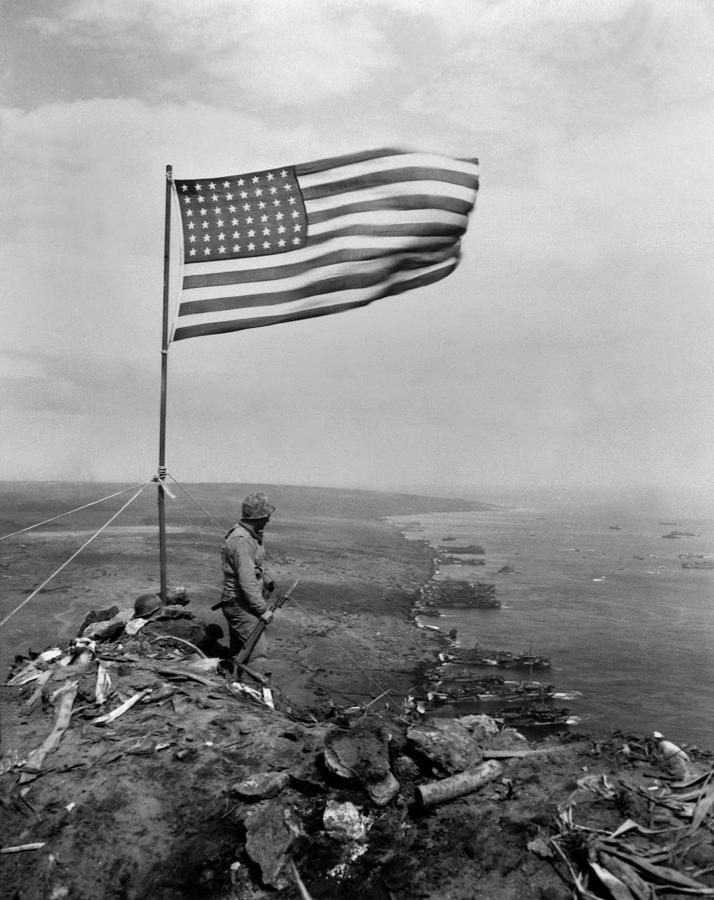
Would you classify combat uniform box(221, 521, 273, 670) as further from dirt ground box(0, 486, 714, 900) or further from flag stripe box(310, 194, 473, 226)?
flag stripe box(310, 194, 473, 226)

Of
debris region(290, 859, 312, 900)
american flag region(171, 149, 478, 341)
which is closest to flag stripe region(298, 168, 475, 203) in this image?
american flag region(171, 149, 478, 341)

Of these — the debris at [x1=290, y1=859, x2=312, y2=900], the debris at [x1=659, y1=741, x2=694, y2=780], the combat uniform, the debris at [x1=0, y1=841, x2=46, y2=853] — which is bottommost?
the debris at [x1=0, y1=841, x2=46, y2=853]

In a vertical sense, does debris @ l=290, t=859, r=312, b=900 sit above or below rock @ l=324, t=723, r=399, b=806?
below

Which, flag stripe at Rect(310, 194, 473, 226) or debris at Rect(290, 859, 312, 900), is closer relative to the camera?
debris at Rect(290, 859, 312, 900)

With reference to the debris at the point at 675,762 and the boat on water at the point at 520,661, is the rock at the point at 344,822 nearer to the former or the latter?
the debris at the point at 675,762

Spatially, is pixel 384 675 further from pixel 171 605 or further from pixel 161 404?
pixel 161 404

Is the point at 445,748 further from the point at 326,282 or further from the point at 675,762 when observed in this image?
the point at 326,282

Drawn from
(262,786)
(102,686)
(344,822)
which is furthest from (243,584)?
(344,822)

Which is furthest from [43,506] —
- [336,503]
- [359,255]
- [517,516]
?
[517,516]

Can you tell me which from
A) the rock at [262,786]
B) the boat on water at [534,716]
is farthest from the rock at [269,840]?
the boat on water at [534,716]
